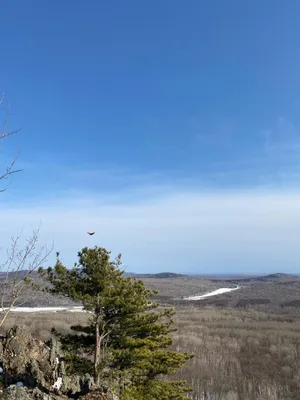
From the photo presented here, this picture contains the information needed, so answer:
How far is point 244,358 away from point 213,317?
2996 centimetres

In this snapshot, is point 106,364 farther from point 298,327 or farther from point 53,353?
point 298,327

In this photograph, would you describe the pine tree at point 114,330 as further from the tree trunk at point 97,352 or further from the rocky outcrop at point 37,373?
the rocky outcrop at point 37,373

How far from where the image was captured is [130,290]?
17.4m

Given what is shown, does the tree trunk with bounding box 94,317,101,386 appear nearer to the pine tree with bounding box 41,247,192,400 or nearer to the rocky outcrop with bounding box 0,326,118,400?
the pine tree with bounding box 41,247,192,400

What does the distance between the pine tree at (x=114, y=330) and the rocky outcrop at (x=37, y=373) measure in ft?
6.03

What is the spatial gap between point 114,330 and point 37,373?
20.3 feet

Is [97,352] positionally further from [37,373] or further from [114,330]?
[37,373]

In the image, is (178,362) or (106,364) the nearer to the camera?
(106,364)

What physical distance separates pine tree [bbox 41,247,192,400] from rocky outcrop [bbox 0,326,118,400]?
1.84m

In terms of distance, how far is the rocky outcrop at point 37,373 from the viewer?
9.82 meters

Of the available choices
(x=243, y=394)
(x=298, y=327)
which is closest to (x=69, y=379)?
(x=243, y=394)

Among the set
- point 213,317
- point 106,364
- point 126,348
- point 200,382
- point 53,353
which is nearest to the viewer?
point 53,353

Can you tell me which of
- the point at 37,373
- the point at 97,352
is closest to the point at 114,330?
the point at 97,352

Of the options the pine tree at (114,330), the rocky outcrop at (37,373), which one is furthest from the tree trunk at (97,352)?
the rocky outcrop at (37,373)
